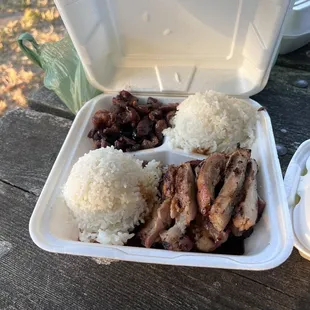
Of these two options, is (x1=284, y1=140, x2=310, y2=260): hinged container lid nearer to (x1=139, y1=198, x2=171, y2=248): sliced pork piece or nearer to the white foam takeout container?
the white foam takeout container

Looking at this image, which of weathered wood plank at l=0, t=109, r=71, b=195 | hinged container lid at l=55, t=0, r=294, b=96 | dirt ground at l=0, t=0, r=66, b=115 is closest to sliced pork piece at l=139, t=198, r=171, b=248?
weathered wood plank at l=0, t=109, r=71, b=195

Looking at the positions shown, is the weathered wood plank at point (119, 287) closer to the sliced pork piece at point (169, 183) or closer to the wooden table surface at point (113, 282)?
the wooden table surface at point (113, 282)

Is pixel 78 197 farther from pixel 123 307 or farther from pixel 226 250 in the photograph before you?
pixel 226 250

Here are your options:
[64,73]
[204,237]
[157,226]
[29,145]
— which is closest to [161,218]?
[157,226]

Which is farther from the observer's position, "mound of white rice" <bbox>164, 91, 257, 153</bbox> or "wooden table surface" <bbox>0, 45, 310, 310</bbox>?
"mound of white rice" <bbox>164, 91, 257, 153</bbox>

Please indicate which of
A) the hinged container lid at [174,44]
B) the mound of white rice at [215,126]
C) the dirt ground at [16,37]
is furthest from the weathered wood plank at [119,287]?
the dirt ground at [16,37]

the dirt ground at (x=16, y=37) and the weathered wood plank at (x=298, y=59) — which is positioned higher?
the weathered wood plank at (x=298, y=59)

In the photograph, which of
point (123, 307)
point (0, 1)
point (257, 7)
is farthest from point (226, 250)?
point (0, 1)
